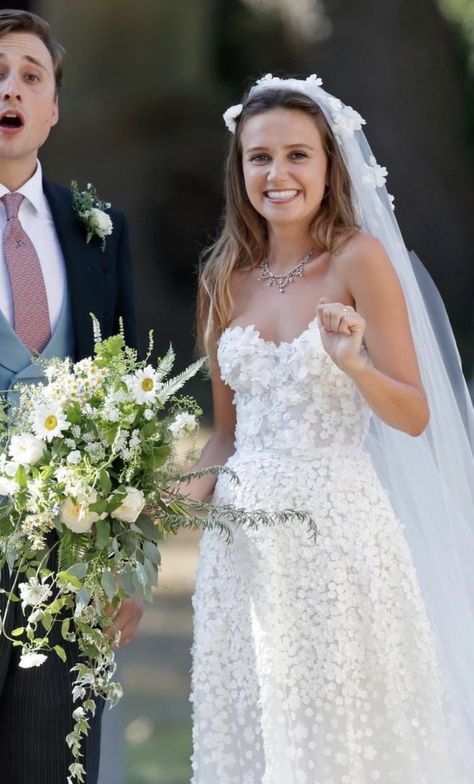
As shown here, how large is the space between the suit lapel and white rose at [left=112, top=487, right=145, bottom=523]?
65 centimetres

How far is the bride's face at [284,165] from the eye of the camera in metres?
3.37

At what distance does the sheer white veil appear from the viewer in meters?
3.45

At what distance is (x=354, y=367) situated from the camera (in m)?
3.11

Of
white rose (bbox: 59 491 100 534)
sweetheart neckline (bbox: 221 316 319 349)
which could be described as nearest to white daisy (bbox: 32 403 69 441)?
white rose (bbox: 59 491 100 534)

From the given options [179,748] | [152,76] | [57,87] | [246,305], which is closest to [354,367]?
[246,305]

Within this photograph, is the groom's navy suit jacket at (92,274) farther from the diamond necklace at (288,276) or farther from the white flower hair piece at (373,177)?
the white flower hair piece at (373,177)

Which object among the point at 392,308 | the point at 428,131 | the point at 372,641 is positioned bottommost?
the point at 372,641

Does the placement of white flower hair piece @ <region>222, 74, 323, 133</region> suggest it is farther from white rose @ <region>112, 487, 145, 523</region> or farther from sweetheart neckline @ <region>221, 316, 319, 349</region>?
white rose @ <region>112, 487, 145, 523</region>

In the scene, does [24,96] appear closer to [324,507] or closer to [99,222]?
[99,222]

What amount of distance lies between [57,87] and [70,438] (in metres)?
1.15

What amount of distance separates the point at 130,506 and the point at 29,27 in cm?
134

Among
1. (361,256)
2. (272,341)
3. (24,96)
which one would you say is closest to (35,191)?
(24,96)

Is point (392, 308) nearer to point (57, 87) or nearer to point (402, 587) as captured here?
point (402, 587)

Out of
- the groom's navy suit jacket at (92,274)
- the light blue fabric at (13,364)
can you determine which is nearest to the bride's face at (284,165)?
the groom's navy suit jacket at (92,274)
